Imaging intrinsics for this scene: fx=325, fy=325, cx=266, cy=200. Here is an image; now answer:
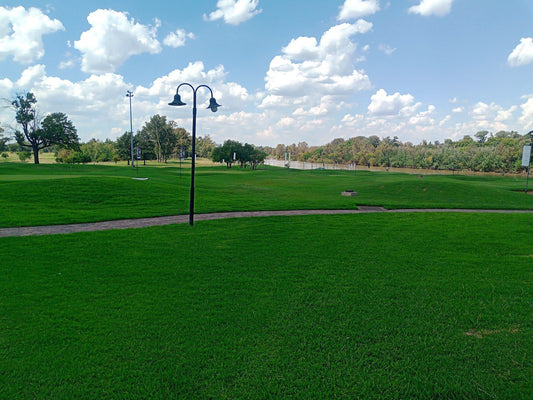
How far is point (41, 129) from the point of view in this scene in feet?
182

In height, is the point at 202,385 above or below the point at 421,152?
below

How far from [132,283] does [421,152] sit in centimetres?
11213

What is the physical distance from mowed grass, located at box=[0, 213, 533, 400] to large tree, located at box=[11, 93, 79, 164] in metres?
56.4

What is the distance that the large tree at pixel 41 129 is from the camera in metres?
54.0

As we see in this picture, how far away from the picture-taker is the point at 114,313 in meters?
5.28

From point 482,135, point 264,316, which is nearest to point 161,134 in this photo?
point 264,316

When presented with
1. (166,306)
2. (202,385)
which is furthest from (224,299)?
(202,385)

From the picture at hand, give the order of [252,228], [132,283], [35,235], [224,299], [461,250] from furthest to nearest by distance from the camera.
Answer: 1. [252,228]
2. [35,235]
3. [461,250]
4. [132,283]
5. [224,299]

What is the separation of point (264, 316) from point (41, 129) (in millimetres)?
64813

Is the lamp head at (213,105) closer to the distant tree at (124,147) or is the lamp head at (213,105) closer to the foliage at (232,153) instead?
the foliage at (232,153)

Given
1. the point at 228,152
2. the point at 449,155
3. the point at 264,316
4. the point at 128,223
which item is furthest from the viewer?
the point at 449,155

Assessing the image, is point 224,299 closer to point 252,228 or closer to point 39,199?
point 252,228

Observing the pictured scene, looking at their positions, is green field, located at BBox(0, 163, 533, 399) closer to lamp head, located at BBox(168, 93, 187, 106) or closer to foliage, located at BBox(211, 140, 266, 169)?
lamp head, located at BBox(168, 93, 187, 106)

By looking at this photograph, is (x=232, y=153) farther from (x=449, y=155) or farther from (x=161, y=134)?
(x=449, y=155)
